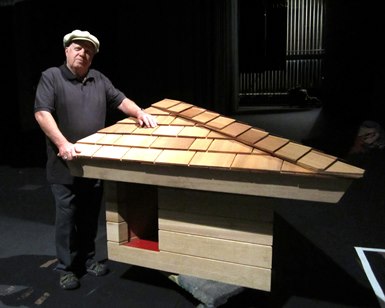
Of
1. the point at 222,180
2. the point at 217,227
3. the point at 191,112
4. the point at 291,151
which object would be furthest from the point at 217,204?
the point at 191,112

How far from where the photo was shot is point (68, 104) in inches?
82.4

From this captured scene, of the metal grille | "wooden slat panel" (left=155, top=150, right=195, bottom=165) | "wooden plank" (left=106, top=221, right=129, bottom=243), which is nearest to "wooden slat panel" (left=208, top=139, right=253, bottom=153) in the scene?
"wooden slat panel" (left=155, top=150, right=195, bottom=165)

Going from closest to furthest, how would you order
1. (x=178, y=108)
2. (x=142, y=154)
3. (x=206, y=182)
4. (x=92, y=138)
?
1. (x=206, y=182)
2. (x=142, y=154)
3. (x=92, y=138)
4. (x=178, y=108)

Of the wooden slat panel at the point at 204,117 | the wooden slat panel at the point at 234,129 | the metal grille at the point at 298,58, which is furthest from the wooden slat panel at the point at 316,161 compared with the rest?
the metal grille at the point at 298,58

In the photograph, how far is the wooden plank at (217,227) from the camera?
69.4 inches

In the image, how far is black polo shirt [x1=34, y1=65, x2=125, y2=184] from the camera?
6.75 feet

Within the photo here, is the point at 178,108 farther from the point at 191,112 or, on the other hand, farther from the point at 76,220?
the point at 76,220

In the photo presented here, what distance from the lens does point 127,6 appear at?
602 cm

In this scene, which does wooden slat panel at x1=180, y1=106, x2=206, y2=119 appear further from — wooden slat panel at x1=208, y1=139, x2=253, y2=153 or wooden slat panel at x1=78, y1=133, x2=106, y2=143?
wooden slat panel at x1=78, y1=133, x2=106, y2=143

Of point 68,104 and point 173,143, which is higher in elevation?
point 68,104

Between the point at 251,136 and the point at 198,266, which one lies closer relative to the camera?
the point at 251,136

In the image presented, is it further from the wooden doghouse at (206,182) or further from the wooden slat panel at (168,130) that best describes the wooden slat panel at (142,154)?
the wooden slat panel at (168,130)

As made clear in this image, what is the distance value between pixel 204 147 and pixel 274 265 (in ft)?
3.66

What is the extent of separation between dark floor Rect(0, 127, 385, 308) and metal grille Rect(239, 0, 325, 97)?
8.09 meters
